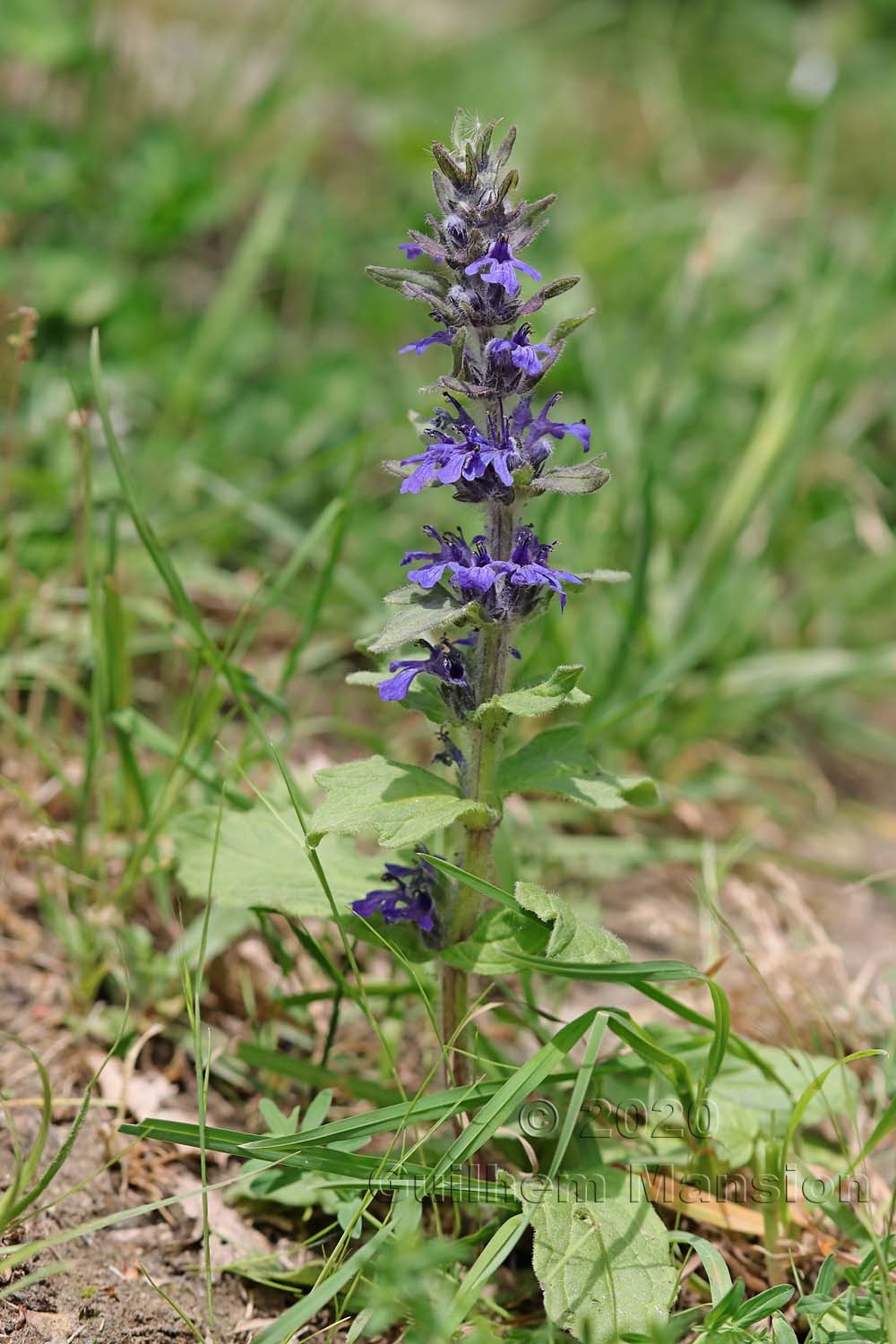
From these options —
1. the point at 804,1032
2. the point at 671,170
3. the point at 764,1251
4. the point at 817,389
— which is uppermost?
the point at 671,170

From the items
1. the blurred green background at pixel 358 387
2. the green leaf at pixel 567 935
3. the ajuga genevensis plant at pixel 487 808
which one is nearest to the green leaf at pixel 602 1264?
the ajuga genevensis plant at pixel 487 808

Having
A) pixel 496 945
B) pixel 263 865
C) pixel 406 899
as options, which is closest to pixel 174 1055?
pixel 263 865

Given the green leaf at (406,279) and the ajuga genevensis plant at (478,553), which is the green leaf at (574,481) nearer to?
the ajuga genevensis plant at (478,553)

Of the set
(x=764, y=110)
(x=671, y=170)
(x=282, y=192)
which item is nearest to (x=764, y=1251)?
(x=282, y=192)

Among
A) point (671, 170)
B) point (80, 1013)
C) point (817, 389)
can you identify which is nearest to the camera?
point (80, 1013)

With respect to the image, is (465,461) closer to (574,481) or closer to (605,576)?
(574,481)

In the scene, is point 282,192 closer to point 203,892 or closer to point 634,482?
point 634,482
